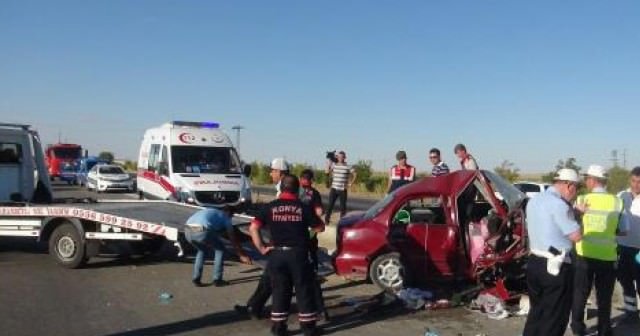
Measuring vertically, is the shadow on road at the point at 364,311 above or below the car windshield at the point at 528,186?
below

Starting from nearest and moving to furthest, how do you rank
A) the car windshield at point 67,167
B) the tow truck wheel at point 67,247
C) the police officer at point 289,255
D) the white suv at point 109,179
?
1. the police officer at point 289,255
2. the tow truck wheel at point 67,247
3. the white suv at point 109,179
4. the car windshield at point 67,167

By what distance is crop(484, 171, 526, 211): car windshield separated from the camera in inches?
375

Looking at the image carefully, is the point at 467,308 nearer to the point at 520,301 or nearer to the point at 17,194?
the point at 520,301

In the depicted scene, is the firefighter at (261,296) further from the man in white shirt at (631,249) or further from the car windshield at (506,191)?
the man in white shirt at (631,249)

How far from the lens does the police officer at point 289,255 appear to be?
23.0 feet

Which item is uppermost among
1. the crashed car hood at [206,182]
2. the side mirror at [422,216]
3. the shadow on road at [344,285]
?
the crashed car hood at [206,182]

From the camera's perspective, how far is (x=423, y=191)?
32.8ft

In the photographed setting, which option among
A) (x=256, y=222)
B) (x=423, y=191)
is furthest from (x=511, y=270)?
(x=256, y=222)

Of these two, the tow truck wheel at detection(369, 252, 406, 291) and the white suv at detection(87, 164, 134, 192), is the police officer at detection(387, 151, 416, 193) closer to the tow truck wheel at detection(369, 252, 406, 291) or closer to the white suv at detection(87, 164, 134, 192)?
the tow truck wheel at detection(369, 252, 406, 291)

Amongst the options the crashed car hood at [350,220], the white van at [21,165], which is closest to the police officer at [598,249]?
the crashed car hood at [350,220]

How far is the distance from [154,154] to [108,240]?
7.84m

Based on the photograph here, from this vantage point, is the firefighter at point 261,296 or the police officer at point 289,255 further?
the firefighter at point 261,296

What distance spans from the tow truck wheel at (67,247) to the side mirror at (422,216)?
5261mm

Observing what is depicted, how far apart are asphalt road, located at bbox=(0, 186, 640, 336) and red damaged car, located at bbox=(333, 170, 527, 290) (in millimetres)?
547
